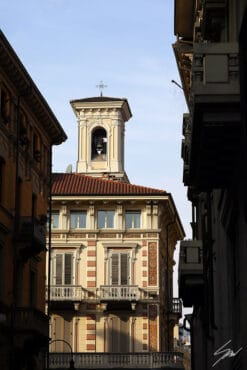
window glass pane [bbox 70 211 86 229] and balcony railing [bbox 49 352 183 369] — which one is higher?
window glass pane [bbox 70 211 86 229]

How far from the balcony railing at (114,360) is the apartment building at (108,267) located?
3.95ft

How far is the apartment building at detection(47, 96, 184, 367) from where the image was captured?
63.5 meters

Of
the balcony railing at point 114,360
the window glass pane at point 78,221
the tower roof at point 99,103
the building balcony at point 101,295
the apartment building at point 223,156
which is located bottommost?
the balcony railing at point 114,360

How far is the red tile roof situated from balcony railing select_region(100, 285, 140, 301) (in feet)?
19.8

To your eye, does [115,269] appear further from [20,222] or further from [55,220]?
[20,222]

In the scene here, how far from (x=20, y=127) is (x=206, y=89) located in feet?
96.4

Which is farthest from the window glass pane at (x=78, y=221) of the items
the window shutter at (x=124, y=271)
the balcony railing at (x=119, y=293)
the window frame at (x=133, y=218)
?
the balcony railing at (x=119, y=293)

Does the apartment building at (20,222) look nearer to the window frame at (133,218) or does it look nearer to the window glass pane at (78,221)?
the window glass pane at (78,221)

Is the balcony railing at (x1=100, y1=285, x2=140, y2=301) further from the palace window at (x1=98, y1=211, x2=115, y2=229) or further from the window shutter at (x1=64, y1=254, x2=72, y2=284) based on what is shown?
the palace window at (x1=98, y1=211, x2=115, y2=229)

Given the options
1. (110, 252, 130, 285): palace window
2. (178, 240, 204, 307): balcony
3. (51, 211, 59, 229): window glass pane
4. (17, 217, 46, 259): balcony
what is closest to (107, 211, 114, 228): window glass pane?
(110, 252, 130, 285): palace window

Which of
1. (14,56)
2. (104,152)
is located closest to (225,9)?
(14,56)

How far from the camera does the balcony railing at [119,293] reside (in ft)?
208

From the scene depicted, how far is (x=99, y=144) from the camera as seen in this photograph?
78.8 meters

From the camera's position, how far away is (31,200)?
4453 cm
